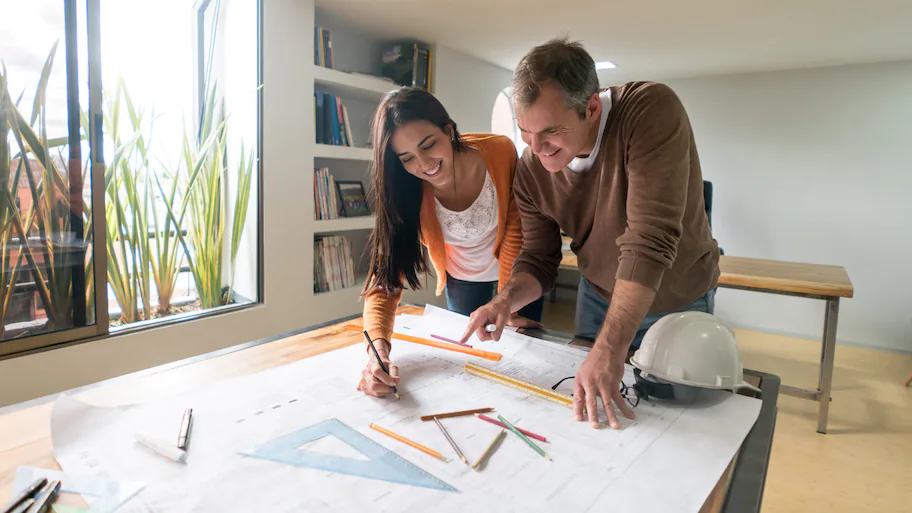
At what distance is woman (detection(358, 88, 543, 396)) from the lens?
4.11 feet

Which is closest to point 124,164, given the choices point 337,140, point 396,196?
point 337,140

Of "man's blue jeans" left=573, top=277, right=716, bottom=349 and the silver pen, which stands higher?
"man's blue jeans" left=573, top=277, right=716, bottom=349

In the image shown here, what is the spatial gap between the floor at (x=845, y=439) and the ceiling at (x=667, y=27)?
81.2 inches

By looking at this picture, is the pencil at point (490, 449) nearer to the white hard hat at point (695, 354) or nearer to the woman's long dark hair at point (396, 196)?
the white hard hat at point (695, 354)

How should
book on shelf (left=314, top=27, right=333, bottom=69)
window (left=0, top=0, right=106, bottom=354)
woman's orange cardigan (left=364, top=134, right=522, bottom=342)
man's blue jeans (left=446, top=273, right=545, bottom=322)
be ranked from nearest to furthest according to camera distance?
woman's orange cardigan (left=364, top=134, right=522, bottom=342)
man's blue jeans (left=446, top=273, right=545, bottom=322)
window (left=0, top=0, right=106, bottom=354)
book on shelf (left=314, top=27, right=333, bottom=69)

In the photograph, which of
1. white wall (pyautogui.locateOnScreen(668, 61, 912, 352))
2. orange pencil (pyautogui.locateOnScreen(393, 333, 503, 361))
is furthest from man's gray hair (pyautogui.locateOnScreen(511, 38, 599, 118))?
white wall (pyautogui.locateOnScreen(668, 61, 912, 352))

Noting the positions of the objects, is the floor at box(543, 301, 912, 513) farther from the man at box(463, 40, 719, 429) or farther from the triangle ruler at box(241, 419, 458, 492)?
the triangle ruler at box(241, 419, 458, 492)

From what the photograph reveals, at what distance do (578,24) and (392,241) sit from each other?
2.30 metres

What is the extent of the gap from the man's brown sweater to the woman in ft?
0.59

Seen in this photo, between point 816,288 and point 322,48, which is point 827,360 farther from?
point 322,48

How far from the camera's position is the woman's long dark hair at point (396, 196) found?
1255 millimetres

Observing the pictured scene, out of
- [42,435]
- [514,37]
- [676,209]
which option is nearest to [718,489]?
[676,209]

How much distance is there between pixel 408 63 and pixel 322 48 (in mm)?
695

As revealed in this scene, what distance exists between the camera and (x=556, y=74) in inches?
35.8
